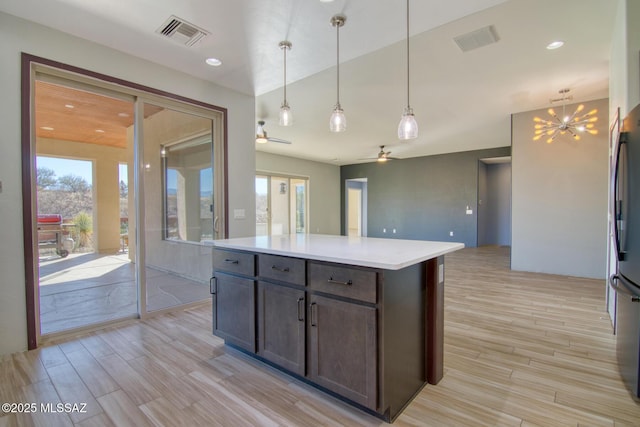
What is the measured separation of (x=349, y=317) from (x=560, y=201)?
Answer: 513 cm

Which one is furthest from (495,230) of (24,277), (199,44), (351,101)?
(24,277)

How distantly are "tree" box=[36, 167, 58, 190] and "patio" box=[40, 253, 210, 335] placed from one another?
67 centimetres

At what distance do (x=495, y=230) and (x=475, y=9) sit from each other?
8.32 meters

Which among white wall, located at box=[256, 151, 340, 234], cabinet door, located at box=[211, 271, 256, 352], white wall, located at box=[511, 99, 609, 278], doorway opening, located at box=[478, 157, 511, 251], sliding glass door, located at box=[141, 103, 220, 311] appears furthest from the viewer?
white wall, located at box=[256, 151, 340, 234]

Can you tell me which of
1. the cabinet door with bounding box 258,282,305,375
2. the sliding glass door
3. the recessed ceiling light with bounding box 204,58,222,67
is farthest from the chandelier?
the sliding glass door

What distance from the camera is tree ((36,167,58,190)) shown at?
274cm

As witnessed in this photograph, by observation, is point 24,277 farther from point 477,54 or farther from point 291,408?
point 477,54

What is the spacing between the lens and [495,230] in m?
9.21

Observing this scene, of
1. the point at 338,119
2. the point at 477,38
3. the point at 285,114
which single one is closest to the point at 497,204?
the point at 477,38

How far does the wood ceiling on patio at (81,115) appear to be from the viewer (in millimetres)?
2887

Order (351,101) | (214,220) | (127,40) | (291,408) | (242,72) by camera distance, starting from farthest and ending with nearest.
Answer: (351,101)
(214,220)
(242,72)
(127,40)
(291,408)

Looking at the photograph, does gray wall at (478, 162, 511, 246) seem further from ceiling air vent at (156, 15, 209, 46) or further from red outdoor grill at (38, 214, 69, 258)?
red outdoor grill at (38, 214, 69, 258)

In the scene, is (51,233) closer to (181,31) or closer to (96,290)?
(96,290)

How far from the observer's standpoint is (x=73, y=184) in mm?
3146
